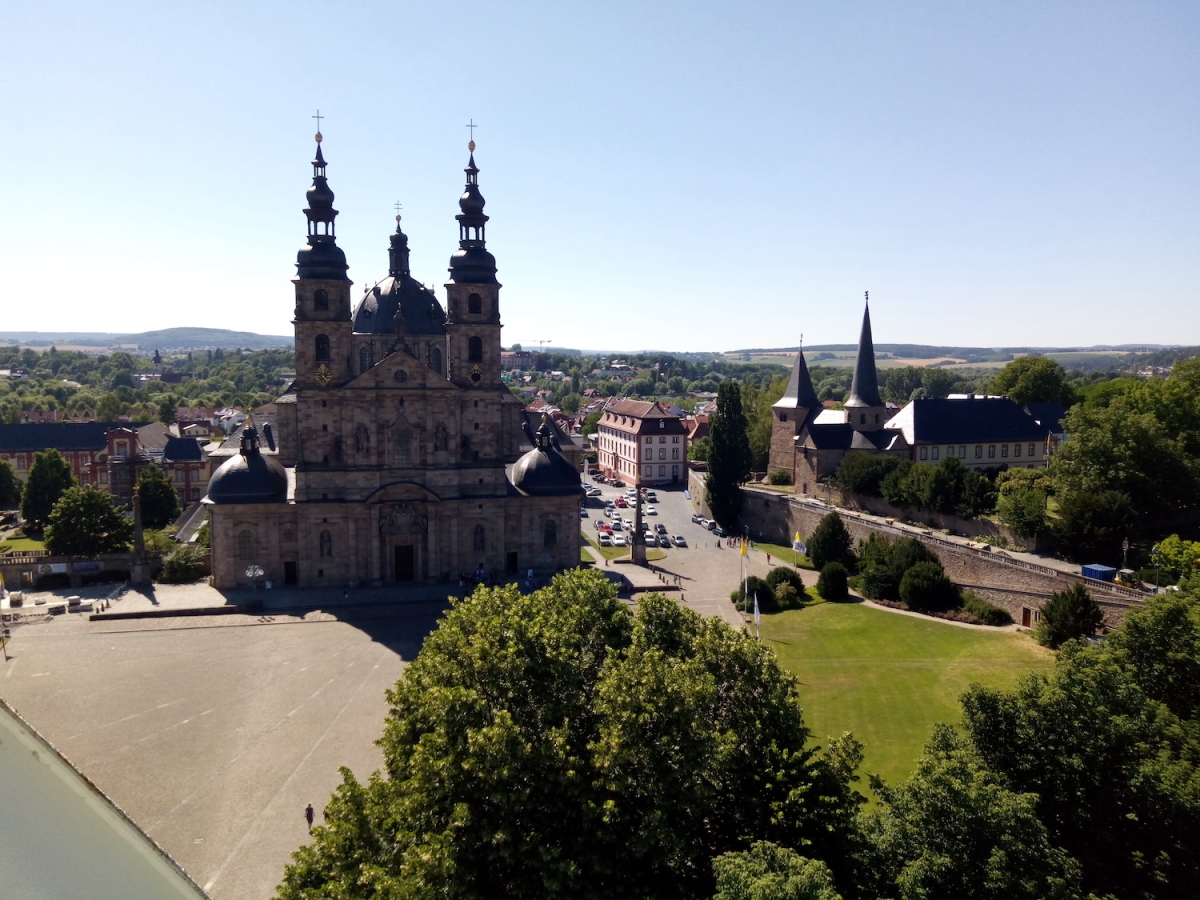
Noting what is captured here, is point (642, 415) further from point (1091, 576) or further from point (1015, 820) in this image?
point (1015, 820)

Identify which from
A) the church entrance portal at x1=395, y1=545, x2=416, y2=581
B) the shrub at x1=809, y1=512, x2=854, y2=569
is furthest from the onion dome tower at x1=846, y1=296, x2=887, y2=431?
the church entrance portal at x1=395, y1=545, x2=416, y2=581

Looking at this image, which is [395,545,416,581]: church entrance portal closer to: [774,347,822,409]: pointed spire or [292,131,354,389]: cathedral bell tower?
[292,131,354,389]: cathedral bell tower

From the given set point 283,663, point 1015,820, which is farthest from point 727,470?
point 1015,820

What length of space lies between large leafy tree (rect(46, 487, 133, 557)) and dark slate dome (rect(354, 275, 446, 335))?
881 inches

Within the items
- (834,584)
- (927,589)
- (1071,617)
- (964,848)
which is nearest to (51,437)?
(834,584)

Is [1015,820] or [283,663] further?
[283,663]

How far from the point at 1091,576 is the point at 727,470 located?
35.2 meters

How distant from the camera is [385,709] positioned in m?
36.5

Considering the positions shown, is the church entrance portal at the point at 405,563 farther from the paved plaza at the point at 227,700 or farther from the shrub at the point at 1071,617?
the shrub at the point at 1071,617

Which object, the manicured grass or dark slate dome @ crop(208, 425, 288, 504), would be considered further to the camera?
the manicured grass

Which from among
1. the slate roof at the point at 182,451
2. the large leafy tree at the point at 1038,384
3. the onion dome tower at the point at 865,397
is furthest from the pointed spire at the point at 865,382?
the slate roof at the point at 182,451

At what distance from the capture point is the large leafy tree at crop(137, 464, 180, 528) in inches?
2891

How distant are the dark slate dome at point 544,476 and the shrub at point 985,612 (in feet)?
86.8

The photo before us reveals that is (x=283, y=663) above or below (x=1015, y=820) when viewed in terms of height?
below
